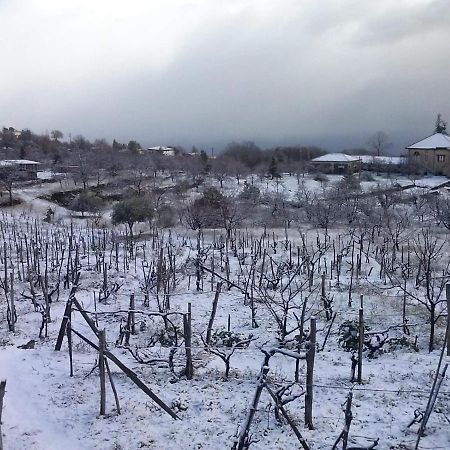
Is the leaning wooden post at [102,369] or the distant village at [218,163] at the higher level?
the distant village at [218,163]

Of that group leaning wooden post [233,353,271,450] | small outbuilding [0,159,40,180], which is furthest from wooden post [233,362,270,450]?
small outbuilding [0,159,40,180]

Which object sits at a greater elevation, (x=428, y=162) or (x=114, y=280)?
(x=428, y=162)

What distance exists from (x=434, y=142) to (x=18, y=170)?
2741 centimetres

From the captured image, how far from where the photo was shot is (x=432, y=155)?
34969 mm

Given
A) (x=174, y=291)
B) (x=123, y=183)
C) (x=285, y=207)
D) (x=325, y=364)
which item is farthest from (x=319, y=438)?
(x=123, y=183)

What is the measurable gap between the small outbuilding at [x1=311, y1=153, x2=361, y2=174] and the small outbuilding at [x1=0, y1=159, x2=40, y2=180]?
18504mm

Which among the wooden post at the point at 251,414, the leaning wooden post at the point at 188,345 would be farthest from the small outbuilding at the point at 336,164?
the wooden post at the point at 251,414

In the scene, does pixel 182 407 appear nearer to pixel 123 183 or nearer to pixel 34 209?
pixel 34 209

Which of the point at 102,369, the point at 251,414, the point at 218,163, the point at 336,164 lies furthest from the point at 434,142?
the point at 251,414

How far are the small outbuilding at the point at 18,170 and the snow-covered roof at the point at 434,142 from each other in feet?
83.6

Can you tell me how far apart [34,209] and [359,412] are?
2079 centimetres

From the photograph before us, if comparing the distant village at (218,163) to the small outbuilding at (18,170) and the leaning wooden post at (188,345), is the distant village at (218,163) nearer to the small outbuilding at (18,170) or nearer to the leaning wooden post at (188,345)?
the small outbuilding at (18,170)

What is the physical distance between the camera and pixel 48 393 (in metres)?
5.86

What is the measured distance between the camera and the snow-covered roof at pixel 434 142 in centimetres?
3516
